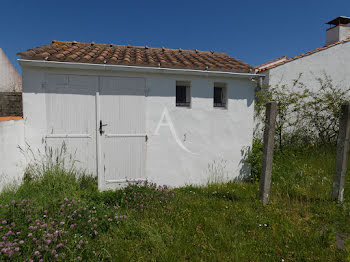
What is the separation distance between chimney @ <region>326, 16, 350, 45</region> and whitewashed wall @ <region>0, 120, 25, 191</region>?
1242 cm

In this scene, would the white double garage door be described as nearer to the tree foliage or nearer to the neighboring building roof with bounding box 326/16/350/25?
the tree foliage

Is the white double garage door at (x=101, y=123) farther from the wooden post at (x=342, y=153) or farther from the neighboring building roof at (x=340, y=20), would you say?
the neighboring building roof at (x=340, y=20)

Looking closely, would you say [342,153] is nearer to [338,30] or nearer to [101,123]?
[101,123]

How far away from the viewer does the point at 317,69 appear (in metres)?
6.77

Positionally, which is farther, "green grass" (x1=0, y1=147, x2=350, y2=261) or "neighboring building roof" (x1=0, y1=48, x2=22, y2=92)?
→ "neighboring building roof" (x1=0, y1=48, x2=22, y2=92)

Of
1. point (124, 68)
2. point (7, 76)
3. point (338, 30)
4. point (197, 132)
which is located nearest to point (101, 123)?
point (124, 68)

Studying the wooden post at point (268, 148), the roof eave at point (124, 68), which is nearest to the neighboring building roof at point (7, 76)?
the roof eave at point (124, 68)

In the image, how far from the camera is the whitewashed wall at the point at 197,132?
458cm

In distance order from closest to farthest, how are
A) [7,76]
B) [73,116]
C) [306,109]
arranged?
[73,116]
[306,109]
[7,76]

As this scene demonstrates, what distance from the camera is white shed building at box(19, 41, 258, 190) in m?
4.08

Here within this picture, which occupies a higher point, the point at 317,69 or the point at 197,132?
the point at 317,69

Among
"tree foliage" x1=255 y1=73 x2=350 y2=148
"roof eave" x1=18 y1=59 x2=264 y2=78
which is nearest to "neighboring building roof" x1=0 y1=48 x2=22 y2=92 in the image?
"roof eave" x1=18 y1=59 x2=264 y2=78

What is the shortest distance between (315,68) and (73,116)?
28.0ft

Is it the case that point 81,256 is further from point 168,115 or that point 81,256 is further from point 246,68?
point 246,68
